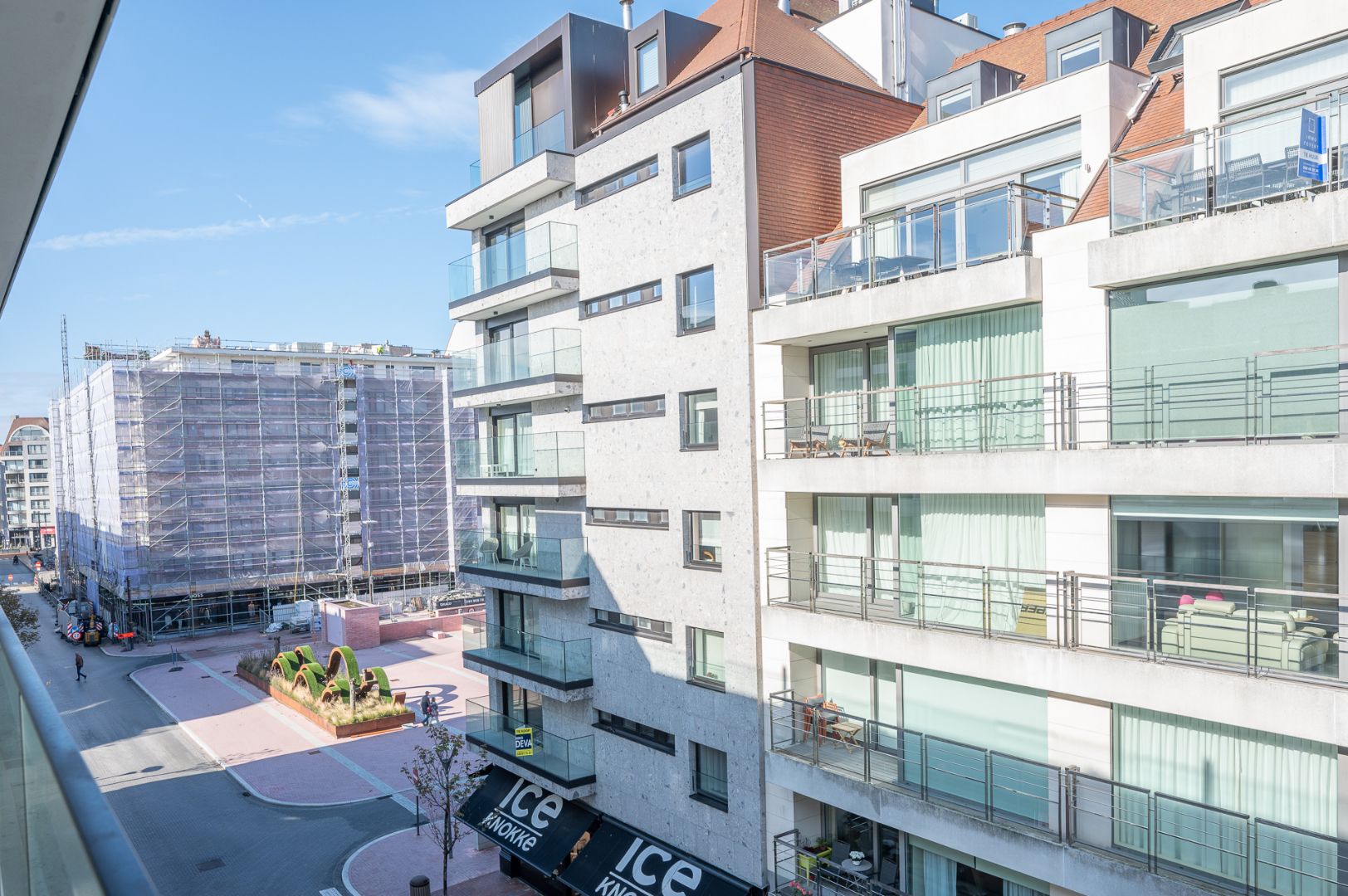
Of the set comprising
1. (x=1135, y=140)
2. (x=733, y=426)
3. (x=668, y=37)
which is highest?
(x=668, y=37)

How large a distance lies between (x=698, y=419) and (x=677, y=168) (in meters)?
4.38

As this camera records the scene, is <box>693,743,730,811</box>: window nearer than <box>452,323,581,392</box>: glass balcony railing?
Yes

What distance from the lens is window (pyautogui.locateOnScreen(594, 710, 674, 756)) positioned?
17234mm

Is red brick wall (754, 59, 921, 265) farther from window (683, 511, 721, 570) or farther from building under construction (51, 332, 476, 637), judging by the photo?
building under construction (51, 332, 476, 637)

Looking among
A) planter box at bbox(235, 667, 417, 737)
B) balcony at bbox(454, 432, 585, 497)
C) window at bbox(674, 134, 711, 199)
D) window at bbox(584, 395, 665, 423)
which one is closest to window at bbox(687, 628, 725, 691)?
window at bbox(584, 395, 665, 423)

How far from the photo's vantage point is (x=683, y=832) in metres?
16.7

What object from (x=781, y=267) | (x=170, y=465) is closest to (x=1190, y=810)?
(x=781, y=267)

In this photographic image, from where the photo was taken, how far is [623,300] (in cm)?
1806

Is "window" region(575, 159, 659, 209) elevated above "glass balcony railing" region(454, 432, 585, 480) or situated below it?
above

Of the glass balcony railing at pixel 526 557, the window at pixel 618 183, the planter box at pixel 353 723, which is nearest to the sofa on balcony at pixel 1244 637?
the window at pixel 618 183

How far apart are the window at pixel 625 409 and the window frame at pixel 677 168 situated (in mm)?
3571

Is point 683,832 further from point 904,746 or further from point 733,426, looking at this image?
point 733,426

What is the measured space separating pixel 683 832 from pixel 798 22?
607 inches

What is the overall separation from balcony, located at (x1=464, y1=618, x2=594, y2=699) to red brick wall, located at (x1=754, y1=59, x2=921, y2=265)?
9019mm
